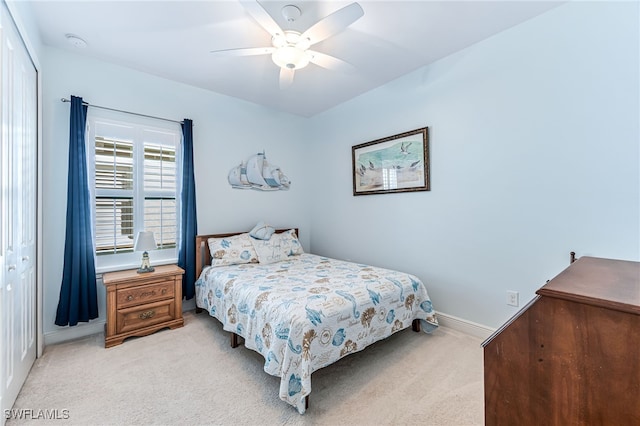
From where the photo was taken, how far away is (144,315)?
2713 millimetres

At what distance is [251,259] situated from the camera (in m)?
3.35

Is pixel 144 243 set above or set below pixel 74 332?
above

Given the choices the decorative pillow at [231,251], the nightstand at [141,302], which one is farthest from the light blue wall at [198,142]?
the nightstand at [141,302]

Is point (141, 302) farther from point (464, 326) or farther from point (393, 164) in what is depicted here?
point (464, 326)

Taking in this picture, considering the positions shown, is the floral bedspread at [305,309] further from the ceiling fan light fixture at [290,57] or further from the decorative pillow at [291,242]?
the ceiling fan light fixture at [290,57]

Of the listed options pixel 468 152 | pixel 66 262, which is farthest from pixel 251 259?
pixel 468 152

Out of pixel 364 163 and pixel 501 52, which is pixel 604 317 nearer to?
pixel 501 52

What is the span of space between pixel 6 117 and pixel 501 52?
3.63 meters

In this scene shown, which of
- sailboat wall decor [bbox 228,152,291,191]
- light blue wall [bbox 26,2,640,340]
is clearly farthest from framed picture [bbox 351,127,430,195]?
sailboat wall decor [bbox 228,152,291,191]

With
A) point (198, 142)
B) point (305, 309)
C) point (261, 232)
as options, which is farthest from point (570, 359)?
point (198, 142)

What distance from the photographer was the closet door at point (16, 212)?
62.0 inches

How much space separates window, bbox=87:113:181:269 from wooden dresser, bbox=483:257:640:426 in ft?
10.9

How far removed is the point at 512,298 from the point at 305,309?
1863 millimetres

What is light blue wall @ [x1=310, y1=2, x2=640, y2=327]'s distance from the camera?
6.45 ft
